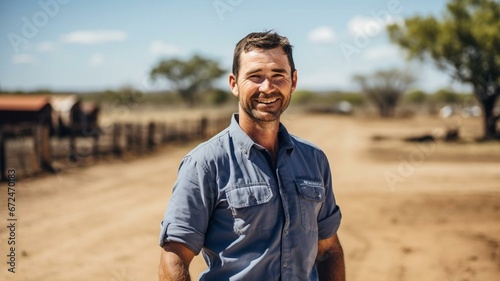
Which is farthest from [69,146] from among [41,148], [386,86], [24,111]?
[386,86]

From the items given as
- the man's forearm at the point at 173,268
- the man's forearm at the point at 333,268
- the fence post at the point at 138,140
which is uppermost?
the man's forearm at the point at 173,268

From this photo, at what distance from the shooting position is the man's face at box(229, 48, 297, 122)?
2.01 metres

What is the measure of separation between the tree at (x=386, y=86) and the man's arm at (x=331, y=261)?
66223 millimetres

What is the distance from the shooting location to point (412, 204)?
10391 mm

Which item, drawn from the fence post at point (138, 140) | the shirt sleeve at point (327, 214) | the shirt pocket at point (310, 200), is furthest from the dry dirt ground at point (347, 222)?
the shirt pocket at point (310, 200)

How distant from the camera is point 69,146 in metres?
16.9

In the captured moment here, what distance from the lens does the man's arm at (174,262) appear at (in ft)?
6.22

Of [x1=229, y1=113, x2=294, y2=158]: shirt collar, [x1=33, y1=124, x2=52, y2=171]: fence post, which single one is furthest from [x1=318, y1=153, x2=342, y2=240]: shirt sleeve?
[x1=33, y1=124, x2=52, y2=171]: fence post

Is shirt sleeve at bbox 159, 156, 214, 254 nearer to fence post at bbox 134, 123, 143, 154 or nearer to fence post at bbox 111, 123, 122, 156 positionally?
fence post at bbox 111, 123, 122, 156

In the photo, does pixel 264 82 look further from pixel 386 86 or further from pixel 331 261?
pixel 386 86

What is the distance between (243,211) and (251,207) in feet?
0.11

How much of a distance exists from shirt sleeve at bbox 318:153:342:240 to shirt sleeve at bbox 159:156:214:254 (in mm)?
548

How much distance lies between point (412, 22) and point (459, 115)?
29.9m

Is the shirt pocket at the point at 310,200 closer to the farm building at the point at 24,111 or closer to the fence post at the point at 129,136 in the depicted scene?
the fence post at the point at 129,136
